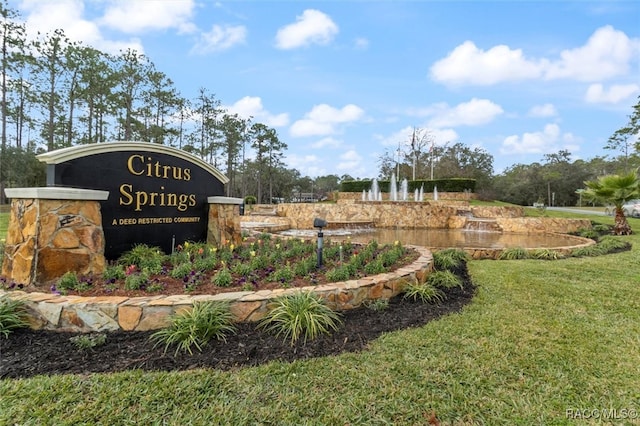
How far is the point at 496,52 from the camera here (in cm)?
823

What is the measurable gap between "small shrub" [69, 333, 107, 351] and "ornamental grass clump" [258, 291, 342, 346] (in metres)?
1.22

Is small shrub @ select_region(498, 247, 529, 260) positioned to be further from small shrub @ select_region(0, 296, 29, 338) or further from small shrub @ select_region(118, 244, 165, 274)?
small shrub @ select_region(0, 296, 29, 338)

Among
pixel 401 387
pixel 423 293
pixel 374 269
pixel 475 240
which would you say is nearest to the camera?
pixel 401 387

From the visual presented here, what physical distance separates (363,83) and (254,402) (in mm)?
13515

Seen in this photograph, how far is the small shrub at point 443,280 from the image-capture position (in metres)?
3.94

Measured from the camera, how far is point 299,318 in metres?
2.59

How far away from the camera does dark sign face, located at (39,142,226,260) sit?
3.58 metres

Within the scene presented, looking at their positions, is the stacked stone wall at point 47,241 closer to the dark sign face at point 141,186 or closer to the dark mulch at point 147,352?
the dark sign face at point 141,186

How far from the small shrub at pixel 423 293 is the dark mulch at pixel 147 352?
79 centimetres

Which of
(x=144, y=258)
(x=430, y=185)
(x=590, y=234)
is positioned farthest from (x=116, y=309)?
(x=430, y=185)

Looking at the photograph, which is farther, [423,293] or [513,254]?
[513,254]

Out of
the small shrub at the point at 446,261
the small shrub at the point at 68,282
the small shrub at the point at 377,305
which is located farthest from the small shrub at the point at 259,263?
the small shrub at the point at 446,261

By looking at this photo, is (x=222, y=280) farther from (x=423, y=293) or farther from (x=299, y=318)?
(x=423, y=293)

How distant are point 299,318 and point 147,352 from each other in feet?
3.89
